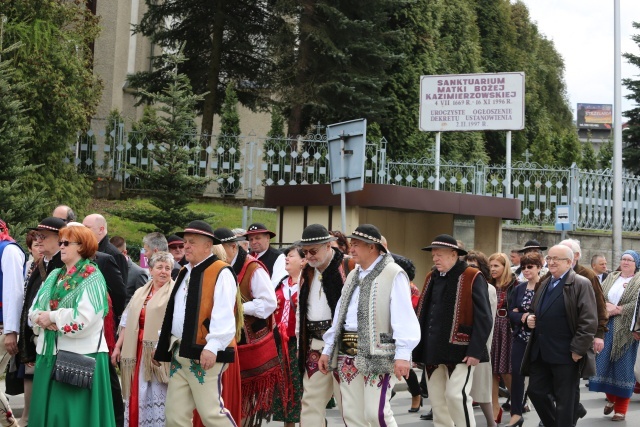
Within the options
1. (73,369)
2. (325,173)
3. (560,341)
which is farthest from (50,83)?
(73,369)

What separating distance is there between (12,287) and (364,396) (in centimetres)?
314

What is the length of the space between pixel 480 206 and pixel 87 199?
10.2 metres

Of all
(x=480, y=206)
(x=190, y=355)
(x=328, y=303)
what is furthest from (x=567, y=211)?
(x=190, y=355)

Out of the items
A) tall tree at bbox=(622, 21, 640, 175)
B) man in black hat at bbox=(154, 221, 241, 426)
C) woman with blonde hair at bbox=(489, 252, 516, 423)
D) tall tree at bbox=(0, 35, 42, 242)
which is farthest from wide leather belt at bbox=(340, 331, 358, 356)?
tall tree at bbox=(622, 21, 640, 175)

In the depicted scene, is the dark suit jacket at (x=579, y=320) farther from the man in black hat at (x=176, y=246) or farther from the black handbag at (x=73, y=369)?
the black handbag at (x=73, y=369)

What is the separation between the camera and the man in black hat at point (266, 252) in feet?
34.4

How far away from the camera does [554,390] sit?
982cm

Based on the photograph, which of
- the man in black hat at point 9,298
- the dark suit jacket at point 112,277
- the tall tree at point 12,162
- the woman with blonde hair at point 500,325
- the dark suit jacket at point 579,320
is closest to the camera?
the man in black hat at point 9,298

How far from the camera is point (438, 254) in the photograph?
9328mm

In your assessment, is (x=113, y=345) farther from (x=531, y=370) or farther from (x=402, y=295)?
(x=531, y=370)

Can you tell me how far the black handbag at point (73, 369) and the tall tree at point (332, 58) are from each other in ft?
70.2

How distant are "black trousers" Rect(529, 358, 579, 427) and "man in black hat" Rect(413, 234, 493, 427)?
35.0 inches

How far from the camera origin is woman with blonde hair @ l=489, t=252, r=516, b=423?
463 inches

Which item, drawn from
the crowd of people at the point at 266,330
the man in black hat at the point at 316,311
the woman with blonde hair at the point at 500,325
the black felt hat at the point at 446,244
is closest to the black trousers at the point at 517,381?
the crowd of people at the point at 266,330
